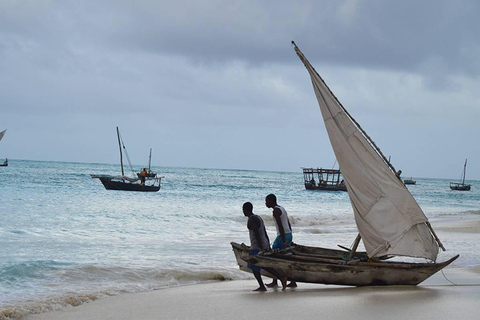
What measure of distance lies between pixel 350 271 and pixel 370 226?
2.89 ft

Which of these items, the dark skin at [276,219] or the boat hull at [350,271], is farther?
the dark skin at [276,219]

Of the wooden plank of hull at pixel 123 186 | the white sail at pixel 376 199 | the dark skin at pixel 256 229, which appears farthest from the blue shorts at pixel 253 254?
the wooden plank of hull at pixel 123 186

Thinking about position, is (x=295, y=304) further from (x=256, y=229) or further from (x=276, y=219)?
(x=276, y=219)

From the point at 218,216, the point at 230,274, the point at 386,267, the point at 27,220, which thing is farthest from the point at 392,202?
the point at 218,216

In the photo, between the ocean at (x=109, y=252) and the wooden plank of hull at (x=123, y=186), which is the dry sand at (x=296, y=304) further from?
the wooden plank of hull at (x=123, y=186)

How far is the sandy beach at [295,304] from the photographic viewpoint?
666cm

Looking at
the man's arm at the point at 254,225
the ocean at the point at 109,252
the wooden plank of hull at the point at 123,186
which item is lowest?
the ocean at the point at 109,252

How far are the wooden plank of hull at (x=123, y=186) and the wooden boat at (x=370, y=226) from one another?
1639 inches

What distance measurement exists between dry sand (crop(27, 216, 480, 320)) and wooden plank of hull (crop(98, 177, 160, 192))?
40.9m

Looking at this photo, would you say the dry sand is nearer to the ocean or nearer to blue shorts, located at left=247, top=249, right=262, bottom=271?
blue shorts, located at left=247, top=249, right=262, bottom=271

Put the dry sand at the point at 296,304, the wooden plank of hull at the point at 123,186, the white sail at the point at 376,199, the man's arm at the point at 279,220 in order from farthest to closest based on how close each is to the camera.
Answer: the wooden plank of hull at the point at 123,186 → the white sail at the point at 376,199 → the man's arm at the point at 279,220 → the dry sand at the point at 296,304

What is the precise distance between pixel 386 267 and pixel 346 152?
1851 millimetres

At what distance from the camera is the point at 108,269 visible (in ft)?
37.0

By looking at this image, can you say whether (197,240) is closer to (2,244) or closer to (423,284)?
(2,244)
